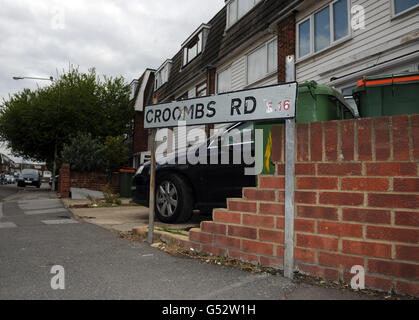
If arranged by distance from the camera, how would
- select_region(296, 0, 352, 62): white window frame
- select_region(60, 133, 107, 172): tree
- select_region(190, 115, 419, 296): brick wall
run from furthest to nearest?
1. select_region(60, 133, 107, 172): tree
2. select_region(296, 0, 352, 62): white window frame
3. select_region(190, 115, 419, 296): brick wall

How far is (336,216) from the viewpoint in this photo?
2.51 meters

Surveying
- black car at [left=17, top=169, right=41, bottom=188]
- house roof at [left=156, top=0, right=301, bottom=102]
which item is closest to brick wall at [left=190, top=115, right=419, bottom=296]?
house roof at [left=156, top=0, right=301, bottom=102]

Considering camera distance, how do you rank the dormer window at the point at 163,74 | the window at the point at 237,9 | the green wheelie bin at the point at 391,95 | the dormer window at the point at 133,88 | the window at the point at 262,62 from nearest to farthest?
the green wheelie bin at the point at 391,95, the window at the point at 262,62, the window at the point at 237,9, the dormer window at the point at 163,74, the dormer window at the point at 133,88

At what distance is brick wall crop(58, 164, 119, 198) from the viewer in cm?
1229

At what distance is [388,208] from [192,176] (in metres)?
3.21

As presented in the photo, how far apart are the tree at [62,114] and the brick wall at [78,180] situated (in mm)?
10148

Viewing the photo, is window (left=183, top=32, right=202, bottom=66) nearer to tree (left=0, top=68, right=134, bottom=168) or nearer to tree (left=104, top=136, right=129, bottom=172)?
tree (left=104, top=136, right=129, bottom=172)

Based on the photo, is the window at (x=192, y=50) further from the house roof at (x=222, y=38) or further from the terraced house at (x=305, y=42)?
the house roof at (x=222, y=38)

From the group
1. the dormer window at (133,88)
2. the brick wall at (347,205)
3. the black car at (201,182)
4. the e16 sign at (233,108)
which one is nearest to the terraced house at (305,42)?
the e16 sign at (233,108)

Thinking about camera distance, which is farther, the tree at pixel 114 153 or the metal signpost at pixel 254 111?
the tree at pixel 114 153

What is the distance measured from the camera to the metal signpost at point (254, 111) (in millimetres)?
2680

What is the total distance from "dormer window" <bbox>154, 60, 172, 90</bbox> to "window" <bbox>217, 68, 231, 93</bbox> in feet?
23.2

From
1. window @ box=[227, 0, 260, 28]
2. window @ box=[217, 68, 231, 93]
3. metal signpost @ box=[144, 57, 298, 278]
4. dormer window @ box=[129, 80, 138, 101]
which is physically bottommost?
metal signpost @ box=[144, 57, 298, 278]

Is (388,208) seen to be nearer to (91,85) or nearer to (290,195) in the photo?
(290,195)
